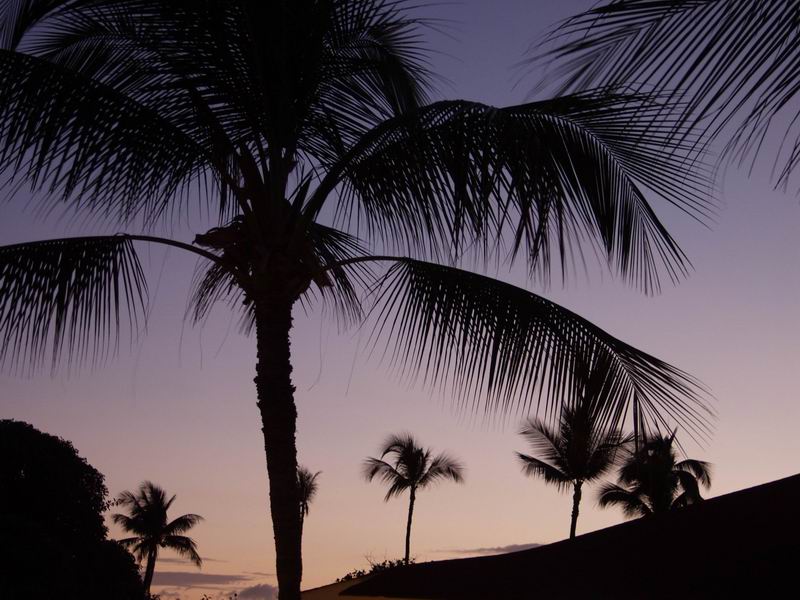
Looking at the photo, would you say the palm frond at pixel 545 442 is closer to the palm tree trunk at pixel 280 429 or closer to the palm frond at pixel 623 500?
the palm frond at pixel 623 500

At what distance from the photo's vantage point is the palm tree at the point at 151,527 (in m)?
43.8

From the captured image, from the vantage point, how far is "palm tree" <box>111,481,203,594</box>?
43.8 m

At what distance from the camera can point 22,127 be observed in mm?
5598

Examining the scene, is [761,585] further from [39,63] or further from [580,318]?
[39,63]

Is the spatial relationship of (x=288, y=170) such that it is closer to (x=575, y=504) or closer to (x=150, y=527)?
(x=575, y=504)

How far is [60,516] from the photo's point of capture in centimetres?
1414

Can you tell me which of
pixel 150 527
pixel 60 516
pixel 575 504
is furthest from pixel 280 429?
pixel 150 527

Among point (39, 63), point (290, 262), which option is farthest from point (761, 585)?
point (39, 63)

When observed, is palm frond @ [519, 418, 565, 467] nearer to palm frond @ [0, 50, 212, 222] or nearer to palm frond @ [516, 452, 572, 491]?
palm frond @ [516, 452, 572, 491]

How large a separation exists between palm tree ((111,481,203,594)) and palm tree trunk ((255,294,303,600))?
133ft

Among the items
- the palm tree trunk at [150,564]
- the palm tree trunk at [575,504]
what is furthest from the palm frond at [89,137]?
the palm tree trunk at [150,564]

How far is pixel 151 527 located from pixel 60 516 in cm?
3169

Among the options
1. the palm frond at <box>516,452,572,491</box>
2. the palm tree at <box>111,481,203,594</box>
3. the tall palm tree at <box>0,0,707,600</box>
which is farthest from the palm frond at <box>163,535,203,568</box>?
the tall palm tree at <box>0,0,707,600</box>

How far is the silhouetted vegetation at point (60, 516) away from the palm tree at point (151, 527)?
3058 centimetres
